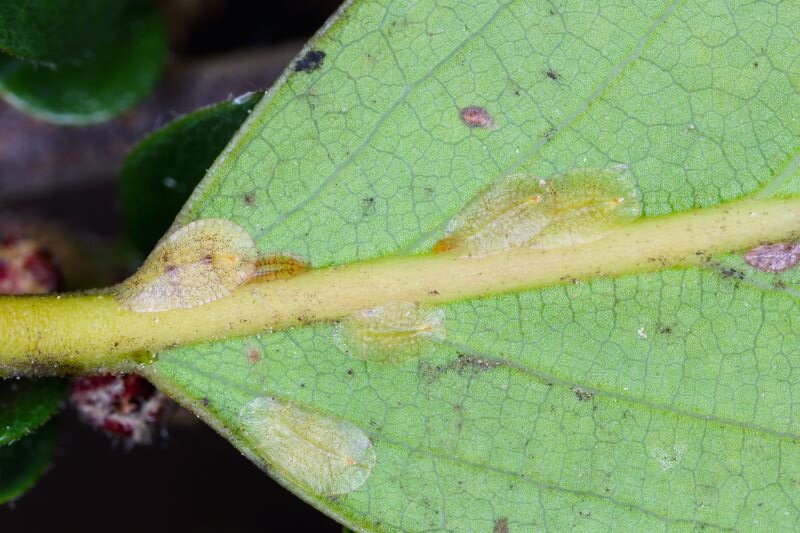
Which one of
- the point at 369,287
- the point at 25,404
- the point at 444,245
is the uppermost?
the point at 444,245

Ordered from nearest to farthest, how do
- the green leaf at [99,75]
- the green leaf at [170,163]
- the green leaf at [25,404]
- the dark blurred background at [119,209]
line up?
the green leaf at [25,404]
the green leaf at [170,163]
the green leaf at [99,75]
the dark blurred background at [119,209]

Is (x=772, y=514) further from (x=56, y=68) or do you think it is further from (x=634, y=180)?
(x=56, y=68)

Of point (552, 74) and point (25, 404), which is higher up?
point (552, 74)

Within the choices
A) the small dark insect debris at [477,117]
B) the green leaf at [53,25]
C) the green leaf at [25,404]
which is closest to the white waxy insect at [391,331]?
the small dark insect debris at [477,117]

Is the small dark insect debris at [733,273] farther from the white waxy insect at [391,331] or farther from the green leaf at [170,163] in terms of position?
the green leaf at [170,163]

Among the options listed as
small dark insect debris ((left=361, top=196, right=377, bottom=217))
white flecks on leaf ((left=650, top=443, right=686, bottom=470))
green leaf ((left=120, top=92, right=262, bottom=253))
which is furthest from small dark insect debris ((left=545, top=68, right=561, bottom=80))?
white flecks on leaf ((left=650, top=443, right=686, bottom=470))

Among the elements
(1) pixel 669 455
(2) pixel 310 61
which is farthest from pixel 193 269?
(1) pixel 669 455

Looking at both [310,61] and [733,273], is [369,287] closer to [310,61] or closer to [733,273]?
[310,61]
